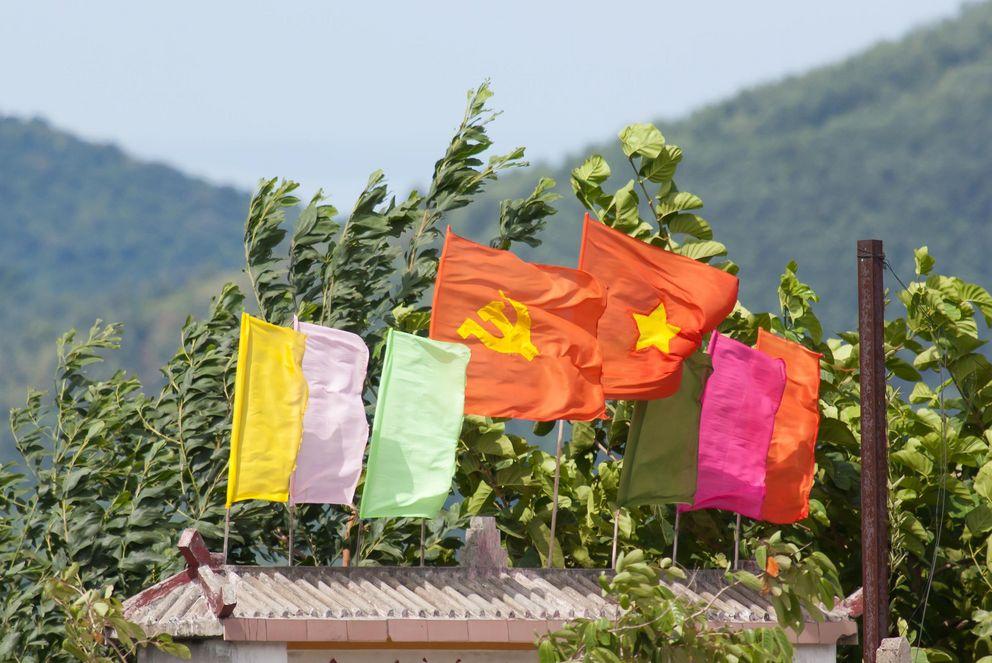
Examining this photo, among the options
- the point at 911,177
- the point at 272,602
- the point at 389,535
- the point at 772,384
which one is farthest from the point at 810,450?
the point at 911,177

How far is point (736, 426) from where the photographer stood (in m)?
18.0

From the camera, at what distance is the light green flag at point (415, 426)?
631 inches

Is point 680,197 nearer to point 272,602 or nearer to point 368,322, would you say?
point 368,322

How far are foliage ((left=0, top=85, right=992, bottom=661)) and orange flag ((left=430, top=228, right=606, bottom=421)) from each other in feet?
11.3

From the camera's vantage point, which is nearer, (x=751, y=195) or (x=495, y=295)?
(x=495, y=295)

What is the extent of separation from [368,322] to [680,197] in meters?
4.39

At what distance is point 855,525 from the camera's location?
21.1 meters

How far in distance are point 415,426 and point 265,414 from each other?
57.0 inches

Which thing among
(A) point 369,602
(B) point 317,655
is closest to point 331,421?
(A) point 369,602

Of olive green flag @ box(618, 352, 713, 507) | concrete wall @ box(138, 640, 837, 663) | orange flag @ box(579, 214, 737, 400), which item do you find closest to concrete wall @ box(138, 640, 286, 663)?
concrete wall @ box(138, 640, 837, 663)

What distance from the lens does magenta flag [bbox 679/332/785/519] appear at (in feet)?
58.6

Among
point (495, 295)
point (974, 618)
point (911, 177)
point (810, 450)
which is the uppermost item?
point (911, 177)

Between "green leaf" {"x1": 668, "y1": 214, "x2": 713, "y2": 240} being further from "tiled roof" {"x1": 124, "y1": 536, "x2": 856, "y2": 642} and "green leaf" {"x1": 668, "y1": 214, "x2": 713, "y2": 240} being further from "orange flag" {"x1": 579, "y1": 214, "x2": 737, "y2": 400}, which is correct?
"tiled roof" {"x1": 124, "y1": 536, "x2": 856, "y2": 642}

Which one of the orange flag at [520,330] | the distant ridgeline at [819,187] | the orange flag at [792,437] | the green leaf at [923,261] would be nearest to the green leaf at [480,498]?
the orange flag at [792,437]
